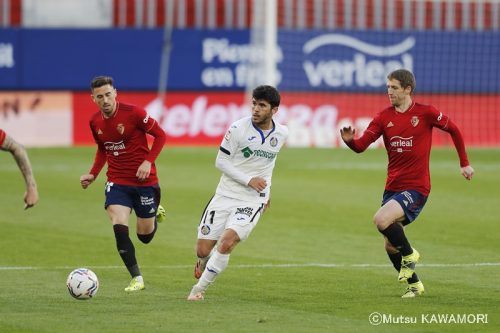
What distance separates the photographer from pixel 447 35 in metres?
32.5

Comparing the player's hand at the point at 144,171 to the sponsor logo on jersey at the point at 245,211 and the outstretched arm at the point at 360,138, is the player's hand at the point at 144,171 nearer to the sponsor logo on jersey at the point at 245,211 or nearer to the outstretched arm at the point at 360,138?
the sponsor logo on jersey at the point at 245,211

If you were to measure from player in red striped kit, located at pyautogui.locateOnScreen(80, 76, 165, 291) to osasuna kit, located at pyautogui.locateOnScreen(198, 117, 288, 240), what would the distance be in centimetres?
101

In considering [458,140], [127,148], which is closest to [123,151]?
[127,148]

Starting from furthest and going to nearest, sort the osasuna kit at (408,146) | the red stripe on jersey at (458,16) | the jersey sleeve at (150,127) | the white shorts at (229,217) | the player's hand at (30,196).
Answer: the red stripe on jersey at (458,16)
the jersey sleeve at (150,127)
the osasuna kit at (408,146)
the white shorts at (229,217)
the player's hand at (30,196)

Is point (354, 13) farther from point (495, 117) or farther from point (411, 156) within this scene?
point (411, 156)

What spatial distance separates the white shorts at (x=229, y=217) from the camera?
1076cm

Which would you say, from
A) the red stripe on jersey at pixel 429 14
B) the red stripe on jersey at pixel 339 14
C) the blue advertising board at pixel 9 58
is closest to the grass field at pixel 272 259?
the blue advertising board at pixel 9 58

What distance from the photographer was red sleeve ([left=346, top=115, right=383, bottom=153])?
11352 millimetres

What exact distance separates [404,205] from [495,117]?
882 inches

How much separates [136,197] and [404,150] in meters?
2.77

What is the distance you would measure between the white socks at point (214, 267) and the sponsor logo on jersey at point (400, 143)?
206 cm

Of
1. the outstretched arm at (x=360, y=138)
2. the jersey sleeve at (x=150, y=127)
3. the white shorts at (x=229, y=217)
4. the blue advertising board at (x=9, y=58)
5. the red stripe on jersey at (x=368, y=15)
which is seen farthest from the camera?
the red stripe on jersey at (x=368, y=15)

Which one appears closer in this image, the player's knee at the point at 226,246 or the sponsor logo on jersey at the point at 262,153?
the player's knee at the point at 226,246

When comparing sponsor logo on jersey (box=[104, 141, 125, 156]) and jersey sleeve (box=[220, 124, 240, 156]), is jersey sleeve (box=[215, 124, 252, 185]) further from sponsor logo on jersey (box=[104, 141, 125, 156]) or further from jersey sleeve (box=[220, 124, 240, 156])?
sponsor logo on jersey (box=[104, 141, 125, 156])
